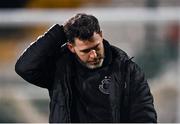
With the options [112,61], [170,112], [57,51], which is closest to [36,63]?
[57,51]

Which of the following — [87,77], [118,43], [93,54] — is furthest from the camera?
[118,43]

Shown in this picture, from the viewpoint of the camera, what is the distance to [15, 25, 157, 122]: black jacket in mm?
3812

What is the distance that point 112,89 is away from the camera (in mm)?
3844

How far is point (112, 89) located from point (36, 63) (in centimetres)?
39

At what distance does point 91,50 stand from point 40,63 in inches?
11.3

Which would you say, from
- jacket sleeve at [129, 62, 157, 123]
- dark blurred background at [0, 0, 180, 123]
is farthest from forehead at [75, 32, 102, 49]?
dark blurred background at [0, 0, 180, 123]

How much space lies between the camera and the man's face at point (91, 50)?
3.77m

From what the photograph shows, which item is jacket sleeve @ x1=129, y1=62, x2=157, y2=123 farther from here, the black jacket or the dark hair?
the dark hair

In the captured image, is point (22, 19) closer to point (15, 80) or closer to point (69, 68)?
point (15, 80)

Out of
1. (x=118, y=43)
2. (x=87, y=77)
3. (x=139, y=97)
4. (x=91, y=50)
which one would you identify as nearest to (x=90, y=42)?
(x=91, y=50)

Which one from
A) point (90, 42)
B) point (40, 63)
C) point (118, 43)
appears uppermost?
point (90, 42)

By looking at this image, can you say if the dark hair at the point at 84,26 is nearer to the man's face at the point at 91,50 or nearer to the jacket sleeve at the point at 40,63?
the man's face at the point at 91,50

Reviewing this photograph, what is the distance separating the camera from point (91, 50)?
3.77 meters

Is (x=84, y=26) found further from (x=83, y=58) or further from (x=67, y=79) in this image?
(x=67, y=79)
